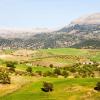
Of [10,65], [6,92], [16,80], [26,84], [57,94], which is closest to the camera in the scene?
[57,94]

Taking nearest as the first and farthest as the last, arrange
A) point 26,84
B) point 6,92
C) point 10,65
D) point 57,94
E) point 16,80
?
point 57,94, point 6,92, point 26,84, point 16,80, point 10,65

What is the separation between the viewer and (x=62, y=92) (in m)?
77.6

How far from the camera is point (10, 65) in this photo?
130 m

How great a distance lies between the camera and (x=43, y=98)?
72250 millimetres

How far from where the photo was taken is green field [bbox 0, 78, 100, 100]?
73.1 meters

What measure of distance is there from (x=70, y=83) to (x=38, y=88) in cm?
841

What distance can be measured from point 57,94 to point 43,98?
500 centimetres

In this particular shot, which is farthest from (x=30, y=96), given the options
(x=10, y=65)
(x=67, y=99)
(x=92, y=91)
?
(x=10, y=65)

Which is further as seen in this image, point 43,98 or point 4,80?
point 4,80

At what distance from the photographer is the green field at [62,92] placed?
73.1 meters

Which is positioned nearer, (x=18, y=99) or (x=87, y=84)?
(x=18, y=99)

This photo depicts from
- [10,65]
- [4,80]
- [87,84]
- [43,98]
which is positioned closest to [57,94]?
[43,98]

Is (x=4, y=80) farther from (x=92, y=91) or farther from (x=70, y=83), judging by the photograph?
(x=92, y=91)

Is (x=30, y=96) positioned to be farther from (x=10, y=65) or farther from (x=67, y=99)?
(x=10, y=65)
